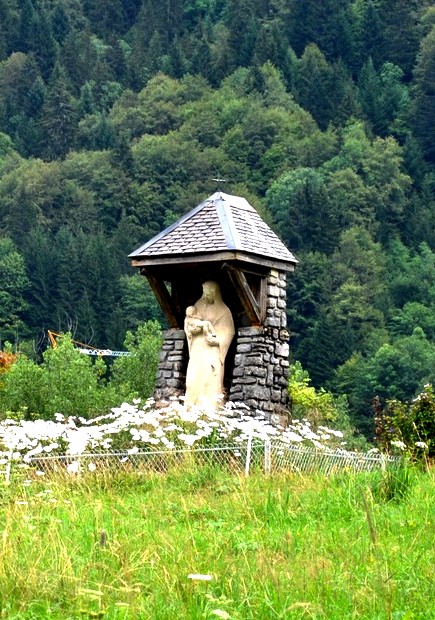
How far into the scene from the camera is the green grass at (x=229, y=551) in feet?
33.7

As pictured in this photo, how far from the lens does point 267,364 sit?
822 inches

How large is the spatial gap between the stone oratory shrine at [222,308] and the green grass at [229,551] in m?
6.09

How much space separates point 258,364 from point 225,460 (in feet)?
15.4

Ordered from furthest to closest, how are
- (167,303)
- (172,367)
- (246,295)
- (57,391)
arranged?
(57,391) → (167,303) → (172,367) → (246,295)

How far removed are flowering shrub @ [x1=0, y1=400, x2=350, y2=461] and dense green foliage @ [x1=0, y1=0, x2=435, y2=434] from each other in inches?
1503

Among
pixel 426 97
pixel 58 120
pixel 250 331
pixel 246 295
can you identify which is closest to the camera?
pixel 246 295

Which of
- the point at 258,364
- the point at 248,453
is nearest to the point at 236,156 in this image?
the point at 258,364

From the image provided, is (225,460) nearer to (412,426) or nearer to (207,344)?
(412,426)

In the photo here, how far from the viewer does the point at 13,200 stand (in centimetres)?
10862

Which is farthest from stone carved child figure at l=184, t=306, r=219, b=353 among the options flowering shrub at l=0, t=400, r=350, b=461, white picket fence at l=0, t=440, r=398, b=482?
white picket fence at l=0, t=440, r=398, b=482

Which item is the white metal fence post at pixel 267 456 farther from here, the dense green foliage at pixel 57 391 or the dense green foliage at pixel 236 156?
the dense green foliage at pixel 236 156

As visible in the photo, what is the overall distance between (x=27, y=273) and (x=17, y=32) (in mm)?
64003

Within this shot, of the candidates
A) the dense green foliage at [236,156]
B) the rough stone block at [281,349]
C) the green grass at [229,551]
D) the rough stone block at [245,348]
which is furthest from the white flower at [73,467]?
the dense green foliage at [236,156]

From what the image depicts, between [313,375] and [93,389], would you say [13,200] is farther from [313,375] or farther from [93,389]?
[93,389]
